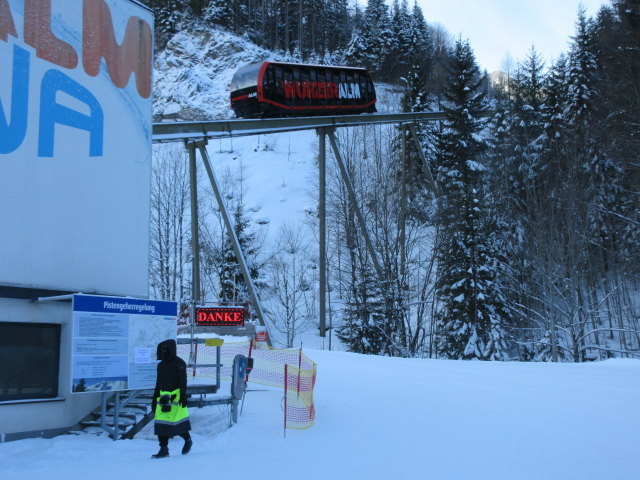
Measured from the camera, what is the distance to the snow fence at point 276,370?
10.9 metres

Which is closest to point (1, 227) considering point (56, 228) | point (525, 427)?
point (56, 228)

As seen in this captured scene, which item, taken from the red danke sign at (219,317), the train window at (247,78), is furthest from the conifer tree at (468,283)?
the red danke sign at (219,317)

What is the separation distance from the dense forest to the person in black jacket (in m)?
19.2

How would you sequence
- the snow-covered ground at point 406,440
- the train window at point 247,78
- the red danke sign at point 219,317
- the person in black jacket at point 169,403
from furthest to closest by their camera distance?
the train window at point 247,78 → the red danke sign at point 219,317 → the person in black jacket at point 169,403 → the snow-covered ground at point 406,440

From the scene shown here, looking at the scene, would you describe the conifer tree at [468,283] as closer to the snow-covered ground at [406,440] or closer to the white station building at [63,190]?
the snow-covered ground at [406,440]

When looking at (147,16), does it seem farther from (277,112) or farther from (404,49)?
(404,49)

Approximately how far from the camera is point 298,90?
97.3 feet

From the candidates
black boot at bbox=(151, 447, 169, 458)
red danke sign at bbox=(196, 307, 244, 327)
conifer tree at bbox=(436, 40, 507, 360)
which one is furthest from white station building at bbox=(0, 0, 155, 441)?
conifer tree at bbox=(436, 40, 507, 360)

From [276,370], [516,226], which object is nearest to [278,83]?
[516,226]

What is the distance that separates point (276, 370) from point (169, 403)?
22.3ft

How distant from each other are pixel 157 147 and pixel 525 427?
48199 mm

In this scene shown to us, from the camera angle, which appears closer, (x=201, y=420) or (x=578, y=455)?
(x=578, y=455)

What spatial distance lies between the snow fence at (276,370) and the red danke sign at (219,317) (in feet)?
3.98

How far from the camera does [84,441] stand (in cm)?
873
